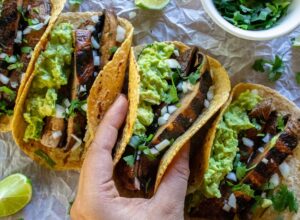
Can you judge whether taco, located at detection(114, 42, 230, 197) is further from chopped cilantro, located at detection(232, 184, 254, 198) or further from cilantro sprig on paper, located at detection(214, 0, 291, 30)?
chopped cilantro, located at detection(232, 184, 254, 198)

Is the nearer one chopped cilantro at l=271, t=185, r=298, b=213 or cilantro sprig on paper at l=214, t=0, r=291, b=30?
chopped cilantro at l=271, t=185, r=298, b=213

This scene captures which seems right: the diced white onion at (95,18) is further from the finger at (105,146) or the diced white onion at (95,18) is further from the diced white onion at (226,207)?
the diced white onion at (226,207)

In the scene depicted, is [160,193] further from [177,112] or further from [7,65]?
[7,65]

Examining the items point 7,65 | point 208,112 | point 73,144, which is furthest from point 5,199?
point 208,112

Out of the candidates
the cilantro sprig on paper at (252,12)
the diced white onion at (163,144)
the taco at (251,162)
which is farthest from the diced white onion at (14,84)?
the cilantro sprig on paper at (252,12)

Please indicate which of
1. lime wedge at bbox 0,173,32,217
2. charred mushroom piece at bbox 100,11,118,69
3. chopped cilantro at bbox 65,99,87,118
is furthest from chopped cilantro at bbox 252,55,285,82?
lime wedge at bbox 0,173,32,217

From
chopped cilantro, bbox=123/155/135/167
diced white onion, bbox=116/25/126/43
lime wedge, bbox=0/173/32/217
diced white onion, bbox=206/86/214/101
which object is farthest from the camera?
lime wedge, bbox=0/173/32/217

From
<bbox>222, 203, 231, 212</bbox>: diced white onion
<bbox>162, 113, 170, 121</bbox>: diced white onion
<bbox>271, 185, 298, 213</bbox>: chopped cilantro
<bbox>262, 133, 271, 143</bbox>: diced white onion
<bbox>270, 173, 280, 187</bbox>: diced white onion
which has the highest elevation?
<bbox>162, 113, 170, 121</bbox>: diced white onion

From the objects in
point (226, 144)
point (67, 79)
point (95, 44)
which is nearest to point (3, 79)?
point (67, 79)
